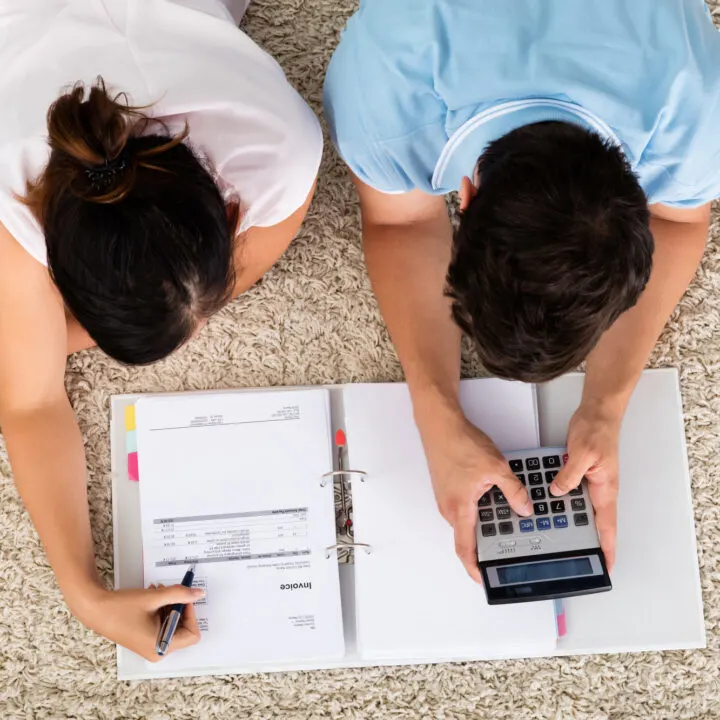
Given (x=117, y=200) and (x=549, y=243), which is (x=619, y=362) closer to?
(x=549, y=243)

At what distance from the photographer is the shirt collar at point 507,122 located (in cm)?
50

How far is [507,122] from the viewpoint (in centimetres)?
51

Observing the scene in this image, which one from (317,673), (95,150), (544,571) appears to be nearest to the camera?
(95,150)

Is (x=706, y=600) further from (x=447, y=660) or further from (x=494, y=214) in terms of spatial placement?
(x=494, y=214)

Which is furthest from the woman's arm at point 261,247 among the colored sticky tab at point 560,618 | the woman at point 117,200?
the colored sticky tab at point 560,618

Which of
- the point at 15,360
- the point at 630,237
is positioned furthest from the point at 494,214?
the point at 15,360

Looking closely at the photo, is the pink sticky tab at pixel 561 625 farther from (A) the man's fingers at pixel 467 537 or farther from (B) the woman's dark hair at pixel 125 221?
(B) the woman's dark hair at pixel 125 221

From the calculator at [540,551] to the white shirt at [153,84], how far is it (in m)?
0.35

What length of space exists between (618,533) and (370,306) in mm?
352

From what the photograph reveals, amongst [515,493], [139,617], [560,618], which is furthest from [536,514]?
[139,617]

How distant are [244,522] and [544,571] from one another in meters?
0.30

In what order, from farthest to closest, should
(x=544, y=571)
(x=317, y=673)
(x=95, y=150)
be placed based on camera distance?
(x=317, y=673)
(x=544, y=571)
(x=95, y=150)

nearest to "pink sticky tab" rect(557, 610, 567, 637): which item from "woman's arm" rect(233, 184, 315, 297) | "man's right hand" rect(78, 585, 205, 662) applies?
"man's right hand" rect(78, 585, 205, 662)

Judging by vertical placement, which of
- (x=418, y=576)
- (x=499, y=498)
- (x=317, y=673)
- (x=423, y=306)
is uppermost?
(x=423, y=306)
